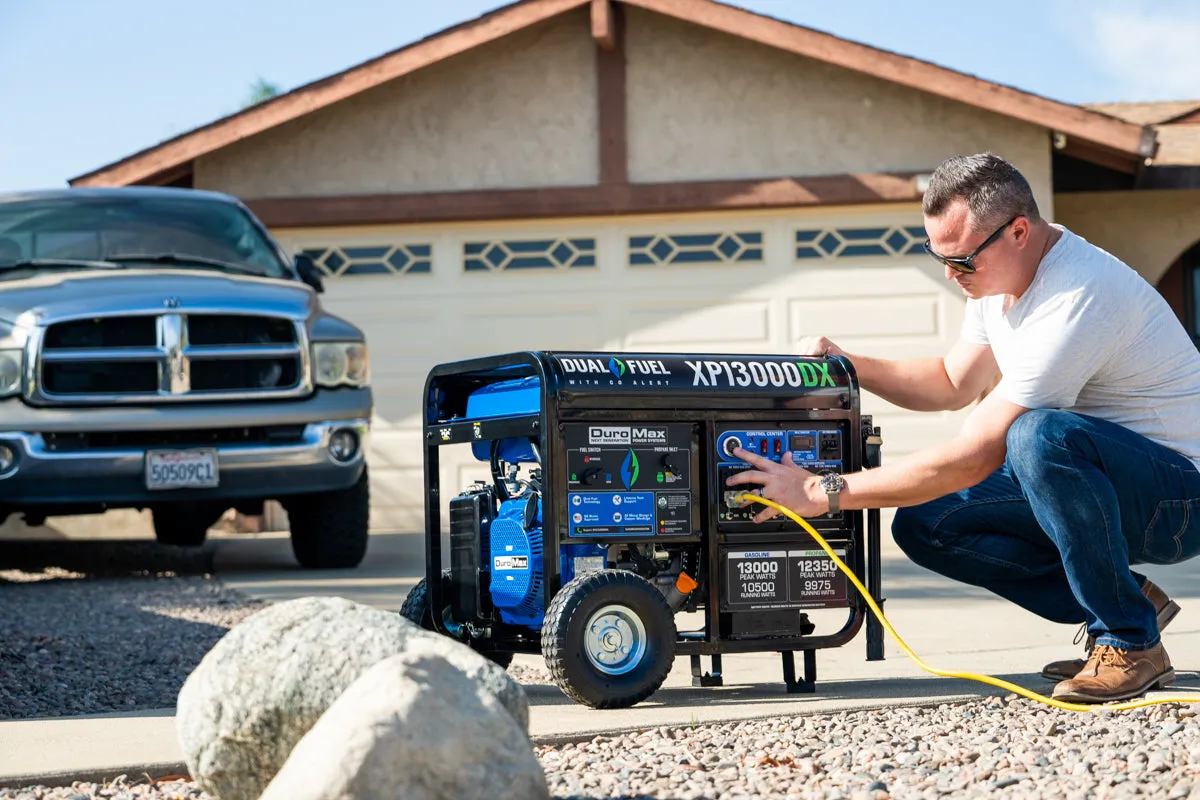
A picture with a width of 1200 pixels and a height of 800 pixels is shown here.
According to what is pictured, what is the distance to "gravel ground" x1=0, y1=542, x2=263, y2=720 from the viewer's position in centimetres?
471

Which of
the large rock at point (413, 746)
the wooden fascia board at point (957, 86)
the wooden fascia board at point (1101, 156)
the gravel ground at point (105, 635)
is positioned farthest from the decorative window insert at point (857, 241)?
the large rock at point (413, 746)

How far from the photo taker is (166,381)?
25.3 ft

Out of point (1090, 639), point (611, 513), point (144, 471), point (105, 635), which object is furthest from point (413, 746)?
point (144, 471)

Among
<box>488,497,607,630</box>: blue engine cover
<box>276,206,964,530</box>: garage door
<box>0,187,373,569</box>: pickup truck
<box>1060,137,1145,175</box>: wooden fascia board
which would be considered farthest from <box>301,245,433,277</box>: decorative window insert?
<box>488,497,607,630</box>: blue engine cover

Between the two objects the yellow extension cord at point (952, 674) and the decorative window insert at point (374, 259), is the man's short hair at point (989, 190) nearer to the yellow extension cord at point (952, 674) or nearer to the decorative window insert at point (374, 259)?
the yellow extension cord at point (952, 674)

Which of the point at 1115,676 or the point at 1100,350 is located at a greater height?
the point at 1100,350

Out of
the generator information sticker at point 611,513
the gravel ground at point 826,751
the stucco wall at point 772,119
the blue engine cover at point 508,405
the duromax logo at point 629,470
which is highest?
the stucco wall at point 772,119

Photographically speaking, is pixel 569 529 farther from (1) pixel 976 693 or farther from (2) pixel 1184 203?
(2) pixel 1184 203

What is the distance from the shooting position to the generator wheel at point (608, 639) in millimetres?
4039

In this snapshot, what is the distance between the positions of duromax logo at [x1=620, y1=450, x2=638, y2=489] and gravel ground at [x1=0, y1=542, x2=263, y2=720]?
153 centimetres

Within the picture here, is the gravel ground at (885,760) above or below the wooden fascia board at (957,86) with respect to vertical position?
below

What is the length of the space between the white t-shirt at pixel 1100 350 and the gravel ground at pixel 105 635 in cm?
267

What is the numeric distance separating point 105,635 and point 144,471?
186cm

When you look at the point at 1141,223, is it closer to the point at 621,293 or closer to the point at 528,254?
the point at 621,293
